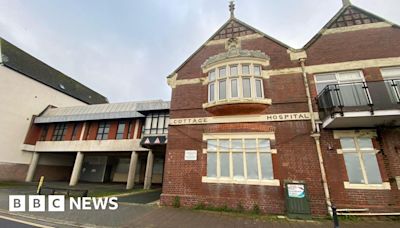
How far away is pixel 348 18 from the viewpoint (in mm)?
9875

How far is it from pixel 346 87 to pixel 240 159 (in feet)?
19.1

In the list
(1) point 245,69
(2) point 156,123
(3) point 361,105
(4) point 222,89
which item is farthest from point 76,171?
(3) point 361,105

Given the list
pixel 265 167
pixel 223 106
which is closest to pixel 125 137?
pixel 223 106

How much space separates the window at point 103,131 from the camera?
806 inches

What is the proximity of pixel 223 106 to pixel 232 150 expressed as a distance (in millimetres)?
2241

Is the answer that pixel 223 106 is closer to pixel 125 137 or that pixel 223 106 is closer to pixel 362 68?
pixel 362 68

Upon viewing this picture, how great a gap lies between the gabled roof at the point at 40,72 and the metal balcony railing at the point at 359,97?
31.4m

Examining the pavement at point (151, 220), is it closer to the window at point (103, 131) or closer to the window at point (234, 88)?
the window at point (234, 88)

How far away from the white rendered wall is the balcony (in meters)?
30.2

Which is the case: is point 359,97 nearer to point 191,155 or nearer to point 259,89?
point 259,89

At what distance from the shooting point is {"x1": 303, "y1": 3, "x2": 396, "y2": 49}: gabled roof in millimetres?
9555

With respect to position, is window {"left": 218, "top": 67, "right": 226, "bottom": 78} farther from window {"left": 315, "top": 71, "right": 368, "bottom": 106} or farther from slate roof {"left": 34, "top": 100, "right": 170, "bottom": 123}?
slate roof {"left": 34, "top": 100, "right": 170, "bottom": 123}

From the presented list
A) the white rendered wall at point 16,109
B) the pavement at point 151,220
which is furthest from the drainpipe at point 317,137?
the white rendered wall at point 16,109

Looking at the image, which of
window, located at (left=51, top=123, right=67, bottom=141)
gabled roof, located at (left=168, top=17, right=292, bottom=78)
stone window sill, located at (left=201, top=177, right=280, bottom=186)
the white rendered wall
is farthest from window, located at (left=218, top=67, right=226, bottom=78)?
the white rendered wall
